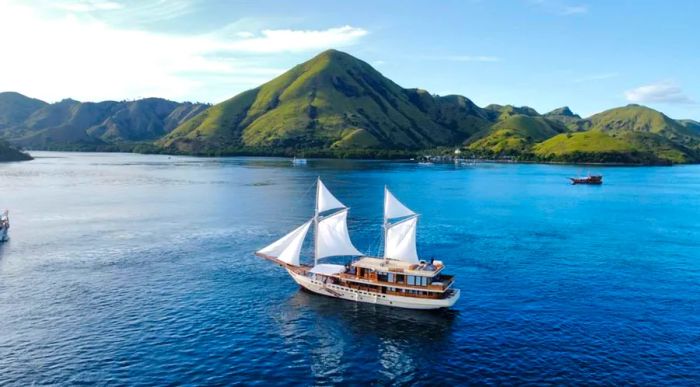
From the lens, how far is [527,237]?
406 feet

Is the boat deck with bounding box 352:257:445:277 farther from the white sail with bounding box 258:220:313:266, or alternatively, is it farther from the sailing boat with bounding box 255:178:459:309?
the white sail with bounding box 258:220:313:266

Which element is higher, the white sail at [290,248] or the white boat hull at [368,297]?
the white sail at [290,248]

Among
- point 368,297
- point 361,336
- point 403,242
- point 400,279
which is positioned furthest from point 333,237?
point 361,336

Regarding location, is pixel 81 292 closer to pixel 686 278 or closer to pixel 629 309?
pixel 629 309

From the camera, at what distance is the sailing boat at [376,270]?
243 feet

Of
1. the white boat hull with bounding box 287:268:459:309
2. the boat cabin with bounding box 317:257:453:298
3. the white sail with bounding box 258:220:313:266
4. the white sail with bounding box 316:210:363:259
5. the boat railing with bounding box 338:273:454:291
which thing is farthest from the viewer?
the white sail with bounding box 316:210:363:259

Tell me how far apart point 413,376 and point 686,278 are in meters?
62.8

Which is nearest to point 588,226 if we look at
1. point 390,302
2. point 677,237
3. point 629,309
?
point 677,237

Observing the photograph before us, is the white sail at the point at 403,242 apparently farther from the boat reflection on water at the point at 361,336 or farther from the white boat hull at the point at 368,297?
the boat reflection on water at the point at 361,336

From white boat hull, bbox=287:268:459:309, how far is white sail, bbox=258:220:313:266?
2.08 meters

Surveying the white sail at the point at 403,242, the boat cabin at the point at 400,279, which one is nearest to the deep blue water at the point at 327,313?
the boat cabin at the point at 400,279

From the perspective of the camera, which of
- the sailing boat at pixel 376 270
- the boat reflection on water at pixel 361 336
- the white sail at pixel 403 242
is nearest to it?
the boat reflection on water at pixel 361 336

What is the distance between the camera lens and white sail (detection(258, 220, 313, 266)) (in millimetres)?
83000

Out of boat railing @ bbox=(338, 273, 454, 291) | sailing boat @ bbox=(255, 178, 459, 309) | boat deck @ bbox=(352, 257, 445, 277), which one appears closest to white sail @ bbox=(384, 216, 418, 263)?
sailing boat @ bbox=(255, 178, 459, 309)
